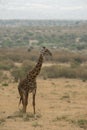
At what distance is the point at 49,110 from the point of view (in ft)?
48.4

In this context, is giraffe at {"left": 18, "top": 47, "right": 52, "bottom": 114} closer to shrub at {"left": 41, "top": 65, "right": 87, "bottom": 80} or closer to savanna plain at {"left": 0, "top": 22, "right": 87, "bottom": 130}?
savanna plain at {"left": 0, "top": 22, "right": 87, "bottom": 130}

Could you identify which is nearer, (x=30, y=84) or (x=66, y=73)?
(x=30, y=84)

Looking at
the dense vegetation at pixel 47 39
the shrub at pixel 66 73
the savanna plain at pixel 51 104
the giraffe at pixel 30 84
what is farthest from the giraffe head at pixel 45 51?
the dense vegetation at pixel 47 39

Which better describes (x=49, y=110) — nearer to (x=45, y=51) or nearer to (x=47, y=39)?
(x=45, y=51)

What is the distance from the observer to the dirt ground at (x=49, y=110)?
469 inches

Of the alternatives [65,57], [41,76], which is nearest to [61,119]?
[41,76]

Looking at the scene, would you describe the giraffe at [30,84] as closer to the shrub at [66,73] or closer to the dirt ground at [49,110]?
the dirt ground at [49,110]

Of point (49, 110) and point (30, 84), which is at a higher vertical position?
point (30, 84)

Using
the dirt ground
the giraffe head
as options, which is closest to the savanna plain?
the dirt ground

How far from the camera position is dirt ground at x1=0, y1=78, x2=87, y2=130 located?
11922mm

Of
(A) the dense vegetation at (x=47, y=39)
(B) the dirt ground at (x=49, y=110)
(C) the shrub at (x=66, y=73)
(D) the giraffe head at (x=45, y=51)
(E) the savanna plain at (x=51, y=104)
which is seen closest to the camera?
(B) the dirt ground at (x=49, y=110)

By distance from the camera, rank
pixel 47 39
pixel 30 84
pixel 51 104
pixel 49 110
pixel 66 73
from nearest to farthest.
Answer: pixel 30 84 → pixel 49 110 → pixel 51 104 → pixel 66 73 → pixel 47 39

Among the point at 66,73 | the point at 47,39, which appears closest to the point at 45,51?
the point at 66,73

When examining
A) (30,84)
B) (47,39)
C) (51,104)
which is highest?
(30,84)
